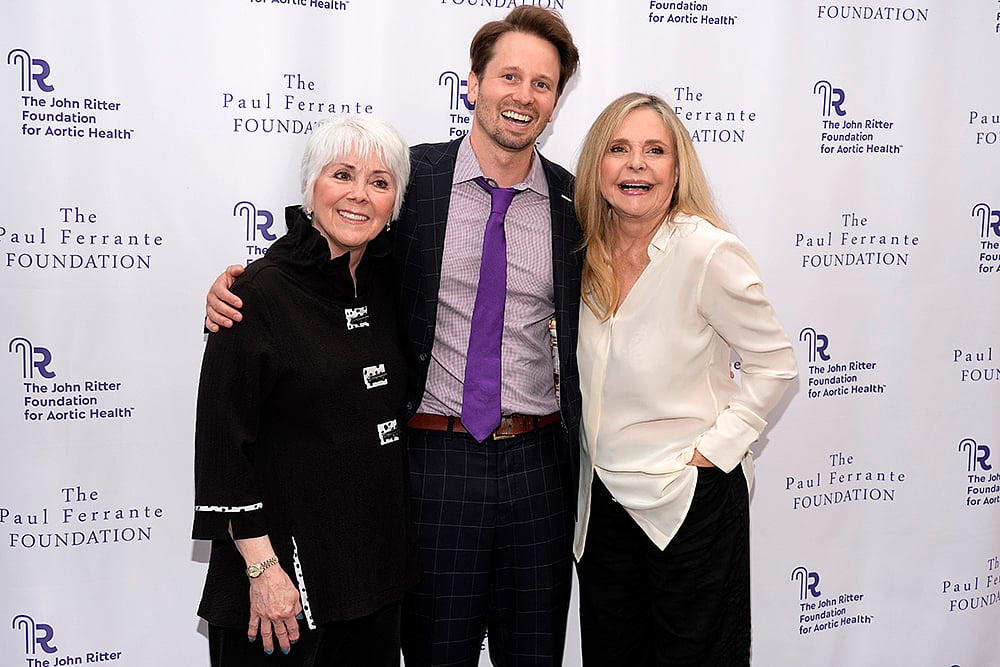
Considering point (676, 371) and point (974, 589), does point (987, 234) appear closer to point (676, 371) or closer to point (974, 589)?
point (974, 589)

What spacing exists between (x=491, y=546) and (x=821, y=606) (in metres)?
1.57

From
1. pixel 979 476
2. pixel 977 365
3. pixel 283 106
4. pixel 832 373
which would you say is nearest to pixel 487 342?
pixel 283 106

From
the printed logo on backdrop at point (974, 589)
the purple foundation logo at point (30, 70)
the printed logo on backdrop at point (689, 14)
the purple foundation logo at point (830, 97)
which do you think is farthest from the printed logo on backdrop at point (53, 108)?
the printed logo on backdrop at point (974, 589)

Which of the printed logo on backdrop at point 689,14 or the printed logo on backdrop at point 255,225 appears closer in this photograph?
the printed logo on backdrop at point 255,225

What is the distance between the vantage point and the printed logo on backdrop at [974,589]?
3078 mm

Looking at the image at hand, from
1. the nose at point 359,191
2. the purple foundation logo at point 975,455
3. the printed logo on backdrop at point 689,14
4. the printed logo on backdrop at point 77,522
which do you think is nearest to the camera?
the nose at point 359,191

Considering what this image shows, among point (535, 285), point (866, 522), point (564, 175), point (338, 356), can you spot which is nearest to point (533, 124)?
point (564, 175)

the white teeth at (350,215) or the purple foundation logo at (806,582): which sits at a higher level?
the white teeth at (350,215)

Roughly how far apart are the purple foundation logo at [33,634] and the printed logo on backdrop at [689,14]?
2.53 meters

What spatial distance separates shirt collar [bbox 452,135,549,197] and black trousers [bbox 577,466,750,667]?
2.44 feet

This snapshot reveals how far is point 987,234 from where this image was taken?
2975 millimetres

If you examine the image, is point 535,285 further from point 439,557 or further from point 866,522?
point 866,522

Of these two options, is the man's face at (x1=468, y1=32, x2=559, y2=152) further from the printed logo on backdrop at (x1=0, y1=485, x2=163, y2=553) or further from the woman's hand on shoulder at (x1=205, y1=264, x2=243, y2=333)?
the printed logo on backdrop at (x1=0, y1=485, x2=163, y2=553)

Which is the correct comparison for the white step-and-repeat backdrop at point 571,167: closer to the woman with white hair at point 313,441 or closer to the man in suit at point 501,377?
the man in suit at point 501,377
